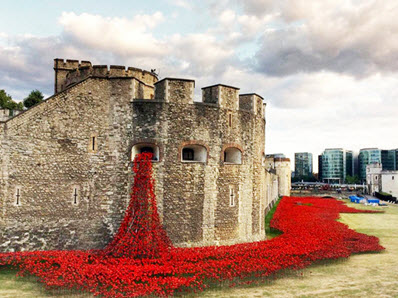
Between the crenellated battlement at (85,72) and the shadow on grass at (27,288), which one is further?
the crenellated battlement at (85,72)

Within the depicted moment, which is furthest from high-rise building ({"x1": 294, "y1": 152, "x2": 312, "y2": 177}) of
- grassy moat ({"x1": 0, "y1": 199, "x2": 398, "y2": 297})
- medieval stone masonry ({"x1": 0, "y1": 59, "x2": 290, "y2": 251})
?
medieval stone masonry ({"x1": 0, "y1": 59, "x2": 290, "y2": 251})

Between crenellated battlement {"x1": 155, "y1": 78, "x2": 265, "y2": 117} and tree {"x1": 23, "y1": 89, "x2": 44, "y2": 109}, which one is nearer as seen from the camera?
crenellated battlement {"x1": 155, "y1": 78, "x2": 265, "y2": 117}

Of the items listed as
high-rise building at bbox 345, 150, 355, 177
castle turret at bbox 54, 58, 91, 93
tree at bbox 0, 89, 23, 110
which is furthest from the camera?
high-rise building at bbox 345, 150, 355, 177

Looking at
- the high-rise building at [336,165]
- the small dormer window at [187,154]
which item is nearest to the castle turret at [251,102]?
the small dormer window at [187,154]

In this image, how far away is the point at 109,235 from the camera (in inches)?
607

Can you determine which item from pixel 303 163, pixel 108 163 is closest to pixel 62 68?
pixel 108 163

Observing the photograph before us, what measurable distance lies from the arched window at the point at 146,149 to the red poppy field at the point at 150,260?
66 cm

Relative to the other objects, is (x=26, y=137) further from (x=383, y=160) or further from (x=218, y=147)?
(x=383, y=160)

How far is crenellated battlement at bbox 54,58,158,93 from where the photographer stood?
66.5ft

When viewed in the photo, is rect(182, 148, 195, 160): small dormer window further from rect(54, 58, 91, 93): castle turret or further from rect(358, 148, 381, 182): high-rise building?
rect(358, 148, 381, 182): high-rise building

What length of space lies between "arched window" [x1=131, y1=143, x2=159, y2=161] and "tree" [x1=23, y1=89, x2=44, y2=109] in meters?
29.0

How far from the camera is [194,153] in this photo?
17375mm

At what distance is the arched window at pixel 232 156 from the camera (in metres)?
17.9

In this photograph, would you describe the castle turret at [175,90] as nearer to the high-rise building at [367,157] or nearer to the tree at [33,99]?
the tree at [33,99]
